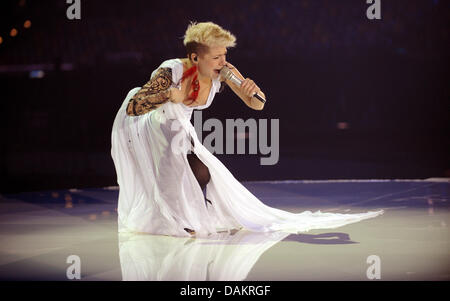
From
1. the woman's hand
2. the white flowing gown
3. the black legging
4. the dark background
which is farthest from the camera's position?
the dark background

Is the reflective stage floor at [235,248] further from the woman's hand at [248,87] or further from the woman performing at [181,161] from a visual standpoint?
the woman's hand at [248,87]

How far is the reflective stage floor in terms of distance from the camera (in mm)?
2738

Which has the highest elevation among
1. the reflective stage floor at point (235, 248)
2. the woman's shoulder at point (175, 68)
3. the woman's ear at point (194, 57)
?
the woman's ear at point (194, 57)

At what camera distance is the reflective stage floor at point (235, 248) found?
2738 mm

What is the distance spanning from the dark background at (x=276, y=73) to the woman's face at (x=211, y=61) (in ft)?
13.1

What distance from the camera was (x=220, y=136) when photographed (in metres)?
8.01

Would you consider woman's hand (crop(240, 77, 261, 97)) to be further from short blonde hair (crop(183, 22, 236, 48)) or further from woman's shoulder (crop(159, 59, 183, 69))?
woman's shoulder (crop(159, 59, 183, 69))

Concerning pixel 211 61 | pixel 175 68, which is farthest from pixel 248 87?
pixel 175 68

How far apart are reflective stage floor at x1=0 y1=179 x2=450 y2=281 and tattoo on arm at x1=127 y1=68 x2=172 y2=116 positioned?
0.72m

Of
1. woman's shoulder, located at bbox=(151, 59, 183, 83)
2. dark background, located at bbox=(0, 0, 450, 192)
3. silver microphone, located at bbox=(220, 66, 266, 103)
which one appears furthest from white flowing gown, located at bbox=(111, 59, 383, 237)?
dark background, located at bbox=(0, 0, 450, 192)

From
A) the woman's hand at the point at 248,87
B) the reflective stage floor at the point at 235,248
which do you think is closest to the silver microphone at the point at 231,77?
the woman's hand at the point at 248,87

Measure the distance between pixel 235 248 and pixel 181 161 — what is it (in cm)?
69
